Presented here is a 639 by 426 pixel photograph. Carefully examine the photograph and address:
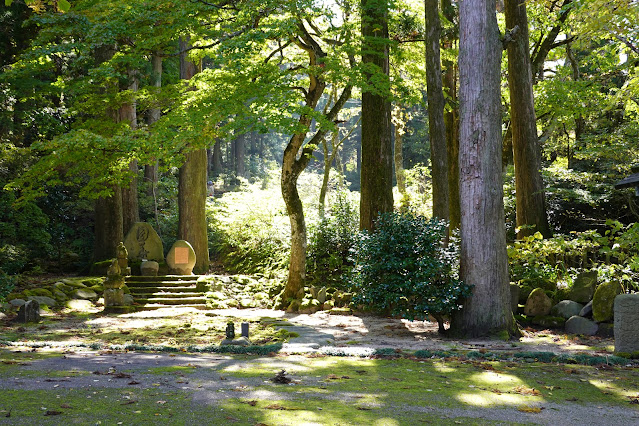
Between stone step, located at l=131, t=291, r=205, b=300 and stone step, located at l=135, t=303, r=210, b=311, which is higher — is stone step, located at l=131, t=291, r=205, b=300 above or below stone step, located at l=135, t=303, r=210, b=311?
above

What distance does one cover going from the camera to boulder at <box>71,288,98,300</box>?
Answer: 48.3 ft

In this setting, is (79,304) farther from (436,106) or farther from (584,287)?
(584,287)

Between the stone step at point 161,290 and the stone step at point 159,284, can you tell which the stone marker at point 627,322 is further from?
the stone step at point 159,284

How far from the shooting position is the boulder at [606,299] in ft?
30.1

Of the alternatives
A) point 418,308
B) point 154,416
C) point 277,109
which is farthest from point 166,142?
point 154,416

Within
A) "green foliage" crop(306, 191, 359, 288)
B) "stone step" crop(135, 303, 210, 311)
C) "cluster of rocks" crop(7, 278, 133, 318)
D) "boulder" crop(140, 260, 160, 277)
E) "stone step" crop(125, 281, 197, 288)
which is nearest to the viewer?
"cluster of rocks" crop(7, 278, 133, 318)

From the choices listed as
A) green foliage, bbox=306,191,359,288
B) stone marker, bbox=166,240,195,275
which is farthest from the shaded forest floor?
stone marker, bbox=166,240,195,275

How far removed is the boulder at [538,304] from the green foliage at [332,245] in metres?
5.59

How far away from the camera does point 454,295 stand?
8.53 meters

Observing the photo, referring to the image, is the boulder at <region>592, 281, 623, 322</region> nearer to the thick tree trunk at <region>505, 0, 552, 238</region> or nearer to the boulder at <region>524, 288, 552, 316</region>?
the boulder at <region>524, 288, 552, 316</region>

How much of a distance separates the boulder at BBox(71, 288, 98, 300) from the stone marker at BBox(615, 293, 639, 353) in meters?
12.9

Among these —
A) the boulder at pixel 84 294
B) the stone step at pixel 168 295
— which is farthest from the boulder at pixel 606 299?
the boulder at pixel 84 294

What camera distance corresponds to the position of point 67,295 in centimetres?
1459

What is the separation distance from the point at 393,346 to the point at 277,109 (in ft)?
17.5
